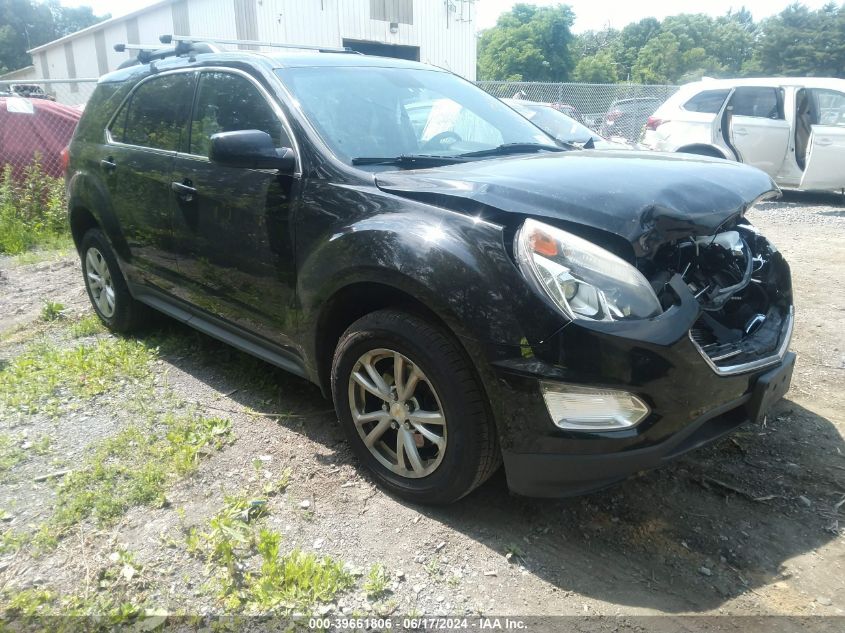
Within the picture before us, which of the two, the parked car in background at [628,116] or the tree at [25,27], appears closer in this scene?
the parked car in background at [628,116]

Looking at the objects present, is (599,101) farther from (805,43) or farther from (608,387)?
(805,43)

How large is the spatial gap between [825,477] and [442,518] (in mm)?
1702

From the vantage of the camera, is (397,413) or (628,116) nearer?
(397,413)

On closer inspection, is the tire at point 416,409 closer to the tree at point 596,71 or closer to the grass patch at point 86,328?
the grass patch at point 86,328

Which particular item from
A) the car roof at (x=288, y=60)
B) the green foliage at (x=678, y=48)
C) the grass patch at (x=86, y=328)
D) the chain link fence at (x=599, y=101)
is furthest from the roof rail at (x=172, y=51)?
the green foliage at (x=678, y=48)

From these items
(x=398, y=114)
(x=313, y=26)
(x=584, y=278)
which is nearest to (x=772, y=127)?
(x=398, y=114)

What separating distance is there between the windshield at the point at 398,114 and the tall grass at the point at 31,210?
20.2 feet

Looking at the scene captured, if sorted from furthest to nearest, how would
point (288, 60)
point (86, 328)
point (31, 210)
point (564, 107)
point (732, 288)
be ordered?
1. point (564, 107)
2. point (31, 210)
3. point (86, 328)
4. point (288, 60)
5. point (732, 288)

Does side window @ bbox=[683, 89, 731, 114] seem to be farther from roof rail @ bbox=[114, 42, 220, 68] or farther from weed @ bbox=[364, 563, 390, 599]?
weed @ bbox=[364, 563, 390, 599]

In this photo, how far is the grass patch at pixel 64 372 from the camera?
393cm

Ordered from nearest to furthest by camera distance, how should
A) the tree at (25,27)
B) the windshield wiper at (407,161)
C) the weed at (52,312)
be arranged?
the windshield wiper at (407,161) → the weed at (52,312) → the tree at (25,27)

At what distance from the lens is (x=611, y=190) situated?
8.22ft

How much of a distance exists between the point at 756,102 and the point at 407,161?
9282 millimetres

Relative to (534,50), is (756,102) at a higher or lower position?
lower
